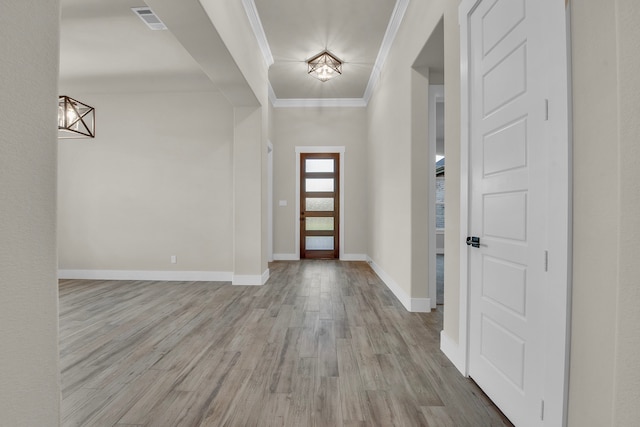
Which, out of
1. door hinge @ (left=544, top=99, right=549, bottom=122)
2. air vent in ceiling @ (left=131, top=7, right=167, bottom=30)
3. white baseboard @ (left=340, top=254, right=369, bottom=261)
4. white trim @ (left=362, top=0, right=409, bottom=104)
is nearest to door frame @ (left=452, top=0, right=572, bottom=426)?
door hinge @ (left=544, top=99, right=549, bottom=122)

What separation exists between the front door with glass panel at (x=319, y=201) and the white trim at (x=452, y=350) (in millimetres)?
4221

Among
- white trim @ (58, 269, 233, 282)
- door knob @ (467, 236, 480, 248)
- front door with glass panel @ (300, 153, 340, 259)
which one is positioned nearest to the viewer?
door knob @ (467, 236, 480, 248)

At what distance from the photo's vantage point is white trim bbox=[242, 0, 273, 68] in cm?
334

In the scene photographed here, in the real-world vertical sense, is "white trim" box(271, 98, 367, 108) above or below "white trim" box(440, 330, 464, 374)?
above

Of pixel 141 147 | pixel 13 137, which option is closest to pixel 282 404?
pixel 13 137

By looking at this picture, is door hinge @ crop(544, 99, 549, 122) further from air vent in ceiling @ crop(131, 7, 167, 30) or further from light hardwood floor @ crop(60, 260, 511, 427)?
air vent in ceiling @ crop(131, 7, 167, 30)

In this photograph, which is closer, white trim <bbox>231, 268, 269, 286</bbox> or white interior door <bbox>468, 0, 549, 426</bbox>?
white interior door <bbox>468, 0, 549, 426</bbox>

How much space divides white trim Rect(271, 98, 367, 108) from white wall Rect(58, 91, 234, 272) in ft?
5.58

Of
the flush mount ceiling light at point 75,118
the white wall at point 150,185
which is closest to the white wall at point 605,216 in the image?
the white wall at point 150,185

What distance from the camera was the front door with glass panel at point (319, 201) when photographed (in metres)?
6.45

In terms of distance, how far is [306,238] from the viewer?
648 centimetres

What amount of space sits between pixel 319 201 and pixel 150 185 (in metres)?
3.11

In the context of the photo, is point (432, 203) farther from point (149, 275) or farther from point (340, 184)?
point (149, 275)

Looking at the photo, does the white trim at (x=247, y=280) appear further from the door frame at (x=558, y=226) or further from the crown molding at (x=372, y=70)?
the door frame at (x=558, y=226)
